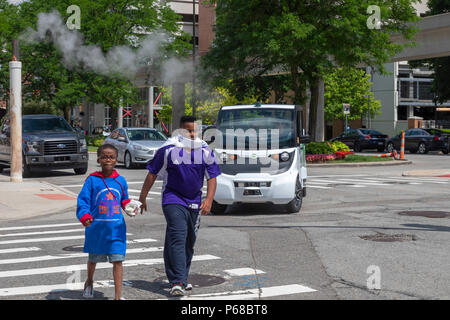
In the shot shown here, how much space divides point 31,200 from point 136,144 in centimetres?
1142

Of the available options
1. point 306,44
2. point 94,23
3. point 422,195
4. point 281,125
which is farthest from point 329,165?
point 94,23

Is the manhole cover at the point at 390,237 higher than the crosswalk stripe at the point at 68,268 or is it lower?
higher

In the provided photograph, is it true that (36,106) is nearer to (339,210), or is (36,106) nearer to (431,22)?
(431,22)

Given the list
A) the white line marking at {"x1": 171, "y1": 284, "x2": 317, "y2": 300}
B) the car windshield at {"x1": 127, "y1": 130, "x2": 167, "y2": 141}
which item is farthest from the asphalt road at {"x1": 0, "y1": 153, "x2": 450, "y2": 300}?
the car windshield at {"x1": 127, "y1": 130, "x2": 167, "y2": 141}

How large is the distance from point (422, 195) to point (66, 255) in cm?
1074

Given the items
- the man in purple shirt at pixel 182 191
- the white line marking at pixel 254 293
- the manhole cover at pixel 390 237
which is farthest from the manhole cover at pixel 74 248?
the manhole cover at pixel 390 237

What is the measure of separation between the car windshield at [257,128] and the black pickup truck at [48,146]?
9872mm

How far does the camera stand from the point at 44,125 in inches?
967

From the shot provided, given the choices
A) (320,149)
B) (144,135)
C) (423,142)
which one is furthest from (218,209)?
(423,142)

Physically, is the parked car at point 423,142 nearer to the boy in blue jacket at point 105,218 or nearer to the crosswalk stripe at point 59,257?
the crosswalk stripe at point 59,257

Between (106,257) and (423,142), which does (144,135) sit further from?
(106,257)

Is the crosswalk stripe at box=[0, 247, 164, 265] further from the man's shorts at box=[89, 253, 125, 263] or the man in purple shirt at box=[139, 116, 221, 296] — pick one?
the man's shorts at box=[89, 253, 125, 263]

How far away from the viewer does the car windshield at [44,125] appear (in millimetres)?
24178

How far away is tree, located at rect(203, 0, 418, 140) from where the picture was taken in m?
30.2
